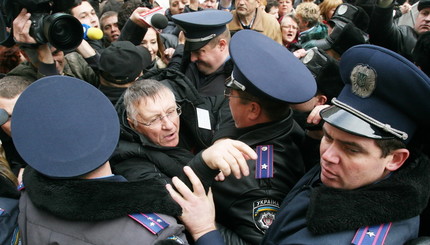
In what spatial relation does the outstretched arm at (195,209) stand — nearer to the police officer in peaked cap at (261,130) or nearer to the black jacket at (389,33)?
the police officer in peaked cap at (261,130)

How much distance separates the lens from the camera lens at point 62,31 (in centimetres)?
239

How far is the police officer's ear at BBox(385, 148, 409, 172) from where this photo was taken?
1.52 metres

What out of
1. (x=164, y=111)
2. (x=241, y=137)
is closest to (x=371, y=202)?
(x=241, y=137)

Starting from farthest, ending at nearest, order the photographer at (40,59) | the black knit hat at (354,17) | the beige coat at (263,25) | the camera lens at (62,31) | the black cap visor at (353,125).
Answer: the beige coat at (263,25), the black knit hat at (354,17), the photographer at (40,59), the camera lens at (62,31), the black cap visor at (353,125)

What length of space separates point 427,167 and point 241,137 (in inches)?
34.8

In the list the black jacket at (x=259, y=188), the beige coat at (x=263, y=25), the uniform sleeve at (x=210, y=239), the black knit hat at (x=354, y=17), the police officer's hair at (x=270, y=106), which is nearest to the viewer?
the uniform sleeve at (x=210, y=239)

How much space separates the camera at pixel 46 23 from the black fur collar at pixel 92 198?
49.9 inches

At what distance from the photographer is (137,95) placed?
2.29 metres

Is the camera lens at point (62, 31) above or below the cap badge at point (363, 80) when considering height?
below

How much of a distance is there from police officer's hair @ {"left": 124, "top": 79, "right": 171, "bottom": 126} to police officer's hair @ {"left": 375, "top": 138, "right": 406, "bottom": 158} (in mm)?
1306

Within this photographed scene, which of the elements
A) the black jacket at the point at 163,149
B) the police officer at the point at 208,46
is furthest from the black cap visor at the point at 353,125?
the police officer at the point at 208,46

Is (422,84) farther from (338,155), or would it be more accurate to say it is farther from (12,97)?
(12,97)

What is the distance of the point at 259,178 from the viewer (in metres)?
1.88

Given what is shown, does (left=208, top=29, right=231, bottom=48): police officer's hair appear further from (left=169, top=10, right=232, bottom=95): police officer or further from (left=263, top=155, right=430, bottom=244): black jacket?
(left=263, top=155, right=430, bottom=244): black jacket
